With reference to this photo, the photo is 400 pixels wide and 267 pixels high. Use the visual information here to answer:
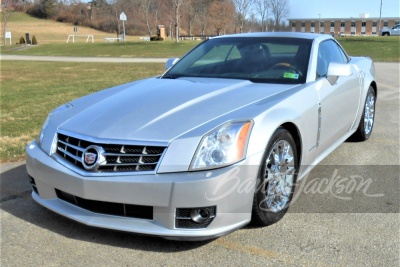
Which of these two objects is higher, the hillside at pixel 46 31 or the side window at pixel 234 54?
the hillside at pixel 46 31

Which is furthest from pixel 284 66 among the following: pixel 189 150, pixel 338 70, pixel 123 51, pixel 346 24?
pixel 346 24

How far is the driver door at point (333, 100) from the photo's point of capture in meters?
3.84

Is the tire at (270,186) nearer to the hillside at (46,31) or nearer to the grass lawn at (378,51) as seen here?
the grass lawn at (378,51)

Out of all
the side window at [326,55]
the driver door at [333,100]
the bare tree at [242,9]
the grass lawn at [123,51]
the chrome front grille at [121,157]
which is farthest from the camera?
the bare tree at [242,9]

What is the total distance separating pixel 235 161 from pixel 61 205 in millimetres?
1292

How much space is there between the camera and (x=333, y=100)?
404 cm

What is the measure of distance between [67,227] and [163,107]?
46.3 inches

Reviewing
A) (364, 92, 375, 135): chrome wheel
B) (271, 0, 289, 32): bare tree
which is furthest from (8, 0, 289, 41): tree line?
(364, 92, 375, 135): chrome wheel

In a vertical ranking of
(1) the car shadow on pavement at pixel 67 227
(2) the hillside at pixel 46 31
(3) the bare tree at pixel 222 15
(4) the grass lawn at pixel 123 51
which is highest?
(3) the bare tree at pixel 222 15

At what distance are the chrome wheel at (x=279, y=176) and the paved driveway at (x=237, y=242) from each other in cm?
18

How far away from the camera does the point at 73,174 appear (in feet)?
9.02

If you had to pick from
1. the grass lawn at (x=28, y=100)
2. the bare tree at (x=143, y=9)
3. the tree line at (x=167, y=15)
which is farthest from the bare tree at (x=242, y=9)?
the grass lawn at (x=28, y=100)

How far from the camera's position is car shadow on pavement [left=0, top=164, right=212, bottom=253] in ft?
9.40

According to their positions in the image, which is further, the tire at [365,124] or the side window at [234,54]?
the tire at [365,124]
